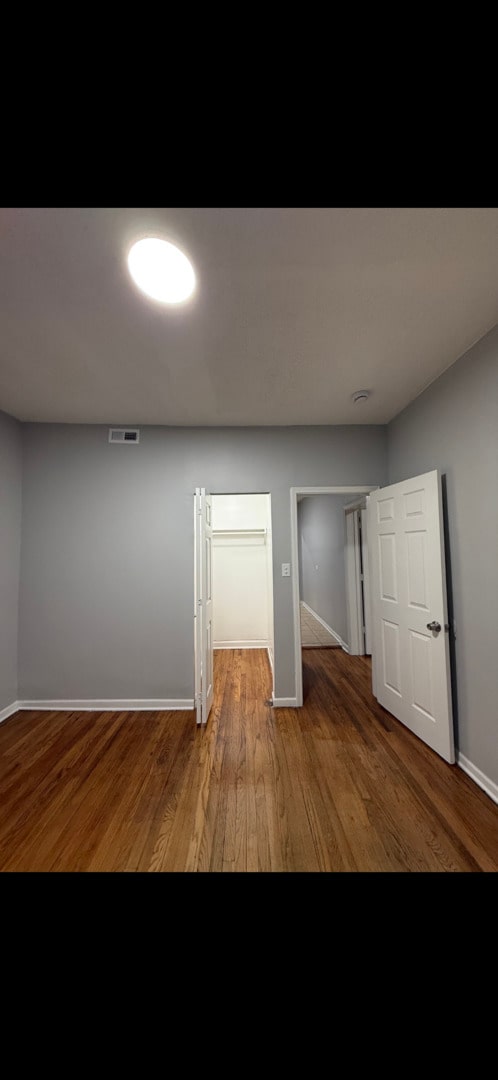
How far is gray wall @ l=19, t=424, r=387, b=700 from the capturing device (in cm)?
296

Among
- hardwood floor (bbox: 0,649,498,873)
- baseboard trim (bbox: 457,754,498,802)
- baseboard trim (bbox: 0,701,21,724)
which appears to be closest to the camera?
hardwood floor (bbox: 0,649,498,873)

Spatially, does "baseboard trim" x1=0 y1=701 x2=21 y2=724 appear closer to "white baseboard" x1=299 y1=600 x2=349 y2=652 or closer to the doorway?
the doorway

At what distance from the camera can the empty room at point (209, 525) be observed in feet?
4.34

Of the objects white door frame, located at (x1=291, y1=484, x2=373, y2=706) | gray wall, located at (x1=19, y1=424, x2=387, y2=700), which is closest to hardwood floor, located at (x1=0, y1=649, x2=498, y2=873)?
white door frame, located at (x1=291, y1=484, x2=373, y2=706)

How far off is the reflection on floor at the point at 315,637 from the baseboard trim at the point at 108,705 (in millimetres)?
2381

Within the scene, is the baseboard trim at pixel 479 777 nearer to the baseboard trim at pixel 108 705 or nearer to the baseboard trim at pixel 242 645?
the baseboard trim at pixel 108 705

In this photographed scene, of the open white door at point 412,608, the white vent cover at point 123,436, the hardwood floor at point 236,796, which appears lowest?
the hardwood floor at point 236,796

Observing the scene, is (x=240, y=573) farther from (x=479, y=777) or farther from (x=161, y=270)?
(x=161, y=270)

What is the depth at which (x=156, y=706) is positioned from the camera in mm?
2916

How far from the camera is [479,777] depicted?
188 centimetres

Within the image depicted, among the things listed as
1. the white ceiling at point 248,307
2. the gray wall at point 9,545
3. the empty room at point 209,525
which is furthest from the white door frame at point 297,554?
the gray wall at point 9,545

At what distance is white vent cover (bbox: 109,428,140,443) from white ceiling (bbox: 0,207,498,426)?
417 millimetres

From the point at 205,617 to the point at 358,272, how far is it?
92.1 inches
